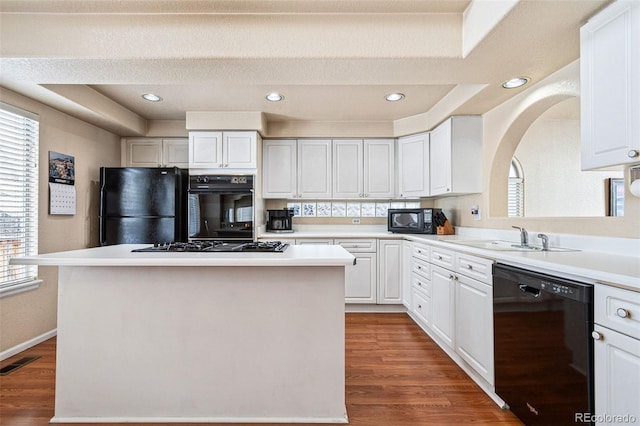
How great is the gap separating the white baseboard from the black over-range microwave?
367 centimetres

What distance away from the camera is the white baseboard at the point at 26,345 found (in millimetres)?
2480

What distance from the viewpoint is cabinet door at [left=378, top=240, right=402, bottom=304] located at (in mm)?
3639

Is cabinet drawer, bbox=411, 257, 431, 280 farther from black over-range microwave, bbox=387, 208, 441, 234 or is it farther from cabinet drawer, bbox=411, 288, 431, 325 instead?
black over-range microwave, bbox=387, 208, 441, 234

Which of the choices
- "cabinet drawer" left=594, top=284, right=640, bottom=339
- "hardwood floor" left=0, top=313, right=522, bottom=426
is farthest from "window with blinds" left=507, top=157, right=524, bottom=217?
"cabinet drawer" left=594, top=284, right=640, bottom=339

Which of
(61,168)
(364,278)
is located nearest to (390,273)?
(364,278)

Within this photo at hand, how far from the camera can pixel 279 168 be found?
4.04m

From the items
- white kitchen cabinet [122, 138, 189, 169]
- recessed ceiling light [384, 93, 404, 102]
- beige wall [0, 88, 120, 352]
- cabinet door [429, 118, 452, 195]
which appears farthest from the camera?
white kitchen cabinet [122, 138, 189, 169]

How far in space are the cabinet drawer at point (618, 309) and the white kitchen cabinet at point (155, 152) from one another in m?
4.06

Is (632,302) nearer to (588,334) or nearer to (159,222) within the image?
(588,334)

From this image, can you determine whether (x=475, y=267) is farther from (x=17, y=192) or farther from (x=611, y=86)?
→ (x=17, y=192)

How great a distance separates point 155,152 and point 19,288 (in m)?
2.02

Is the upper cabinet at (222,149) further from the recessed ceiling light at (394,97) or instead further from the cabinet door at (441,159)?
the cabinet door at (441,159)

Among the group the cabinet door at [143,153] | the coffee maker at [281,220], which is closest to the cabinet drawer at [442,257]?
the coffee maker at [281,220]

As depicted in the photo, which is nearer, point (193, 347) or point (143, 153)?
point (193, 347)
